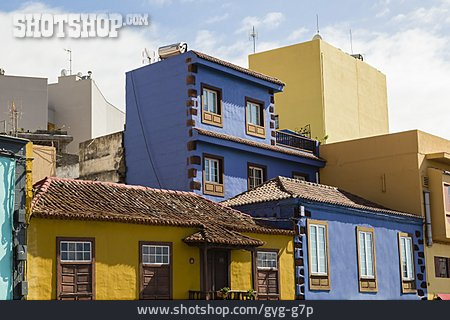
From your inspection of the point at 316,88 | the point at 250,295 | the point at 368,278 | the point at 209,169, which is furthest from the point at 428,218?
the point at 316,88

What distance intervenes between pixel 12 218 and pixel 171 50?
42.8 ft

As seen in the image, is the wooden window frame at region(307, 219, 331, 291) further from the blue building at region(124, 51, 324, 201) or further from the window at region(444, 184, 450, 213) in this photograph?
the window at region(444, 184, 450, 213)

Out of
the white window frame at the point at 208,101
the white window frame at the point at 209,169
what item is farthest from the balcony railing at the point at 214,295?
the white window frame at the point at 208,101

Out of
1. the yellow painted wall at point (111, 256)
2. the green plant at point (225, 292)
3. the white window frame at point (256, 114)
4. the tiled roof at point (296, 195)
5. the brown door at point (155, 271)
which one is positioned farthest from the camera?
the white window frame at point (256, 114)

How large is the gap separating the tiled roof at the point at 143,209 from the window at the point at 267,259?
2.23 feet

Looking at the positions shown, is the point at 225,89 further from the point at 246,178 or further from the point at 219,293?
the point at 219,293

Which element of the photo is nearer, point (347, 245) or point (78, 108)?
point (347, 245)

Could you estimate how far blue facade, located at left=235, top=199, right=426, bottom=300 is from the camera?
2584cm

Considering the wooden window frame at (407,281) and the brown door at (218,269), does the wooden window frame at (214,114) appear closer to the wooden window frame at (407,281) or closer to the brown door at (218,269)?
the brown door at (218,269)

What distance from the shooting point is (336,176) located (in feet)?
111

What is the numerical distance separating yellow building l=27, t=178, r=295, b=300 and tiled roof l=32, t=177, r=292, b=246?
30 mm

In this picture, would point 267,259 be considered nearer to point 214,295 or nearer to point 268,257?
point 268,257

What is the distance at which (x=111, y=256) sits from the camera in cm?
2106

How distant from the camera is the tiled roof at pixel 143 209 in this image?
2081 centimetres
